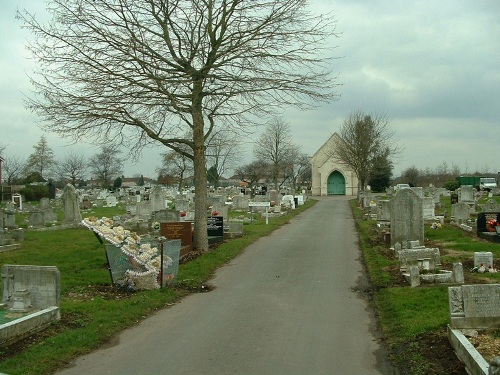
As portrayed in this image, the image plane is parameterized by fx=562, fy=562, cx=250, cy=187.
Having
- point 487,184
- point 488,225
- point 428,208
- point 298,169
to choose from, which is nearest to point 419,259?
point 488,225

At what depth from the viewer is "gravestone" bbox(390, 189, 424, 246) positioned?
643 inches

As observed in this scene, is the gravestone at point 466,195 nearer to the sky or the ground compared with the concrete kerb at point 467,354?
nearer to the sky

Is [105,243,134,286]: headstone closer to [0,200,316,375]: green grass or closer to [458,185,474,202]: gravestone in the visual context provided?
[0,200,316,375]: green grass

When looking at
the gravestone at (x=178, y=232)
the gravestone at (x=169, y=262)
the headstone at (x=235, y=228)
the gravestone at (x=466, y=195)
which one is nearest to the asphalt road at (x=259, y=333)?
the gravestone at (x=169, y=262)

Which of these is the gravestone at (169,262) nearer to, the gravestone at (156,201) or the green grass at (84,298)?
the green grass at (84,298)

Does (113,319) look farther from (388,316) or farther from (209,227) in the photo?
(209,227)

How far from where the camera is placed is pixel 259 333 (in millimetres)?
8016

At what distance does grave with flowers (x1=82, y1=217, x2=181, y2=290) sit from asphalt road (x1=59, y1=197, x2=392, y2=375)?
1053mm

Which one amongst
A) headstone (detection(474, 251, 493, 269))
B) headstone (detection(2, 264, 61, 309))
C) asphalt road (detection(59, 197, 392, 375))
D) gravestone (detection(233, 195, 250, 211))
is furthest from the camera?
gravestone (detection(233, 195, 250, 211))

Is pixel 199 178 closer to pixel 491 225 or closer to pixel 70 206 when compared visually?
pixel 491 225

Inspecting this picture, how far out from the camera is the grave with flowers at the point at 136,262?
11344 millimetres

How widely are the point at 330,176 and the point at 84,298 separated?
235 ft

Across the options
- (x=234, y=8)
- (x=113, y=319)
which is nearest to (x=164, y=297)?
(x=113, y=319)

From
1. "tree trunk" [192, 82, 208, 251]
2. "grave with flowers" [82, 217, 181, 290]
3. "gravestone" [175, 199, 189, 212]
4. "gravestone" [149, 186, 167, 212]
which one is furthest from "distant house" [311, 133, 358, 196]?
"grave with flowers" [82, 217, 181, 290]
